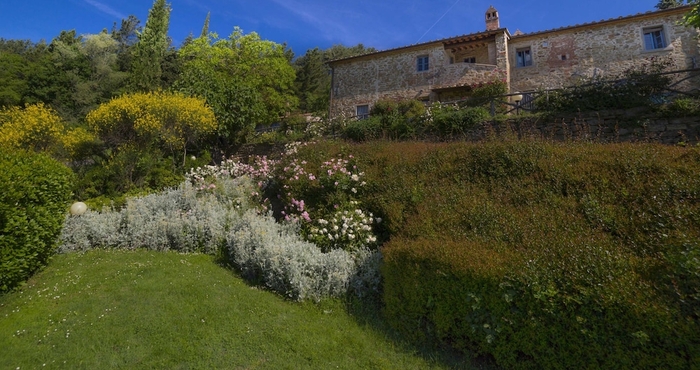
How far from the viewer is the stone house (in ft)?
56.6

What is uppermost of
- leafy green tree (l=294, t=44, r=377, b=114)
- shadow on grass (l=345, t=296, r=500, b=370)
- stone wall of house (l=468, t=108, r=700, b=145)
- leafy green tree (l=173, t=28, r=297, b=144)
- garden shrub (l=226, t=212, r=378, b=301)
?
leafy green tree (l=294, t=44, r=377, b=114)

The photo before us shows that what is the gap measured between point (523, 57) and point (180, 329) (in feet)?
69.3

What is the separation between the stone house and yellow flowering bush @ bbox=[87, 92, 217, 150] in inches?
273

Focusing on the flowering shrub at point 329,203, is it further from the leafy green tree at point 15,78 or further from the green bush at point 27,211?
the leafy green tree at point 15,78

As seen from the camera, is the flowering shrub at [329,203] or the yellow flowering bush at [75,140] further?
the yellow flowering bush at [75,140]

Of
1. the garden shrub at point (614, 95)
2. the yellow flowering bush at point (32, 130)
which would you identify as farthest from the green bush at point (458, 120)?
the yellow flowering bush at point (32, 130)

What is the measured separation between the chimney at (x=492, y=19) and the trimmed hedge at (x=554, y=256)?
18987 mm

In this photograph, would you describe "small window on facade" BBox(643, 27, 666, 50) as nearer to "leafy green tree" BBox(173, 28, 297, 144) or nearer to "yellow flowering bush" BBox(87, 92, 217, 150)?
"leafy green tree" BBox(173, 28, 297, 144)

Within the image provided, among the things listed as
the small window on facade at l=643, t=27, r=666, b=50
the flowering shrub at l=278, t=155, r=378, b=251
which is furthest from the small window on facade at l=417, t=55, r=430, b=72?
the flowering shrub at l=278, t=155, r=378, b=251

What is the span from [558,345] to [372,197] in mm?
3618

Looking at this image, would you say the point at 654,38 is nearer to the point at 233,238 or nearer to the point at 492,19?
the point at 492,19

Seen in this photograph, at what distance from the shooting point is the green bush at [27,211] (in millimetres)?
4645

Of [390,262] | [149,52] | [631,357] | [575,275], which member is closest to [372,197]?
[390,262]

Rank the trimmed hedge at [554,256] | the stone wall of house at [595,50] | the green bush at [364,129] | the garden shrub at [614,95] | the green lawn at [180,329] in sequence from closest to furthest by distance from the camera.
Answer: the trimmed hedge at [554,256] → the green lawn at [180,329] → the garden shrub at [614,95] → the green bush at [364,129] → the stone wall of house at [595,50]
